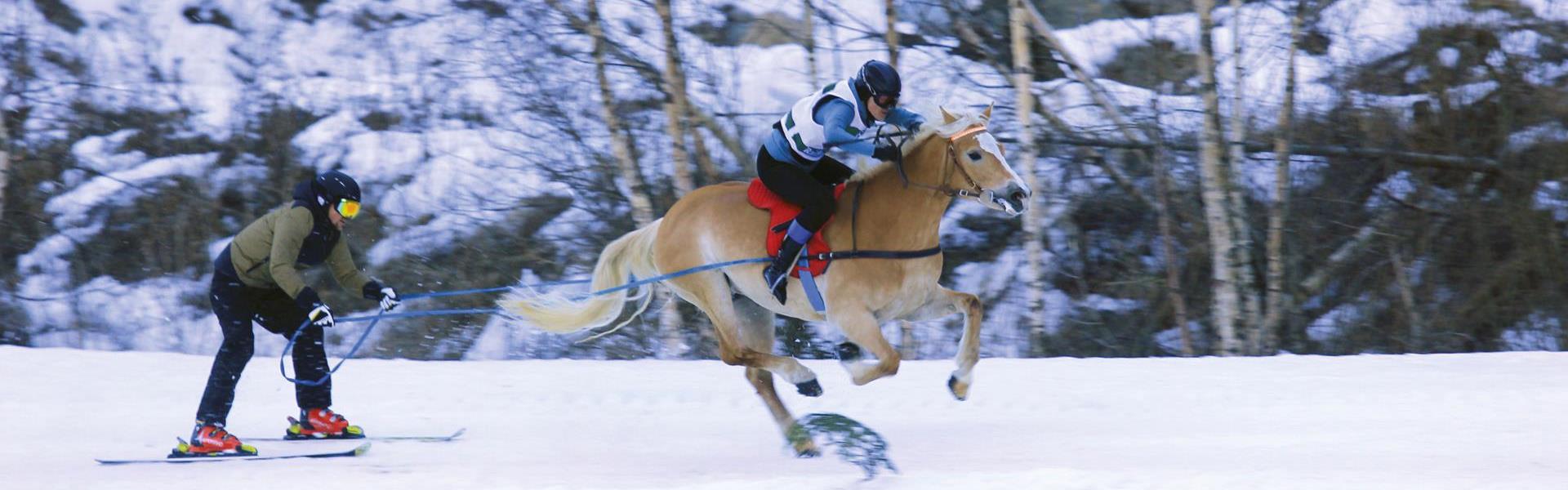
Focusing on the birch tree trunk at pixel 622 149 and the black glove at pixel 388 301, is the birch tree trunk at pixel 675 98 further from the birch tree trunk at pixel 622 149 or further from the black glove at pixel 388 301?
the black glove at pixel 388 301

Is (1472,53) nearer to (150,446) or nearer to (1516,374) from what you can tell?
(1516,374)

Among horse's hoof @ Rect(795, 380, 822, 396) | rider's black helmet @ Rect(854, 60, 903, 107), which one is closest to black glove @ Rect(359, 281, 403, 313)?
horse's hoof @ Rect(795, 380, 822, 396)

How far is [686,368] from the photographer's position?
8180 millimetres

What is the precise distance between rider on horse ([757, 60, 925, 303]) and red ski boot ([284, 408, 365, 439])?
2.18 metres

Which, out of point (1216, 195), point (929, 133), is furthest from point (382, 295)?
point (1216, 195)

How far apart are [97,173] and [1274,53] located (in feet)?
39.4

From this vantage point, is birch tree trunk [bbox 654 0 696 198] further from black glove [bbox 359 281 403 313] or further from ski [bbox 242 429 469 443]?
black glove [bbox 359 281 403 313]

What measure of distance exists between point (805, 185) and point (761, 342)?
101 centimetres

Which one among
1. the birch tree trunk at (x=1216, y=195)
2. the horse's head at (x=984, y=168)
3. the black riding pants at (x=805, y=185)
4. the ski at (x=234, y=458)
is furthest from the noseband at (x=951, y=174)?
the birch tree trunk at (x=1216, y=195)

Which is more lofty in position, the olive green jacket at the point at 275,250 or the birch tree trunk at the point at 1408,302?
the olive green jacket at the point at 275,250

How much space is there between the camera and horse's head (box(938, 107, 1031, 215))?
5.48 meters

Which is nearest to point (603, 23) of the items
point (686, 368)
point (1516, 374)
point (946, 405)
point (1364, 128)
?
point (686, 368)

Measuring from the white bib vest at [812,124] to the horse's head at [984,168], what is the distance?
0.41m

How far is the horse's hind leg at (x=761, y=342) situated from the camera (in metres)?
6.22
